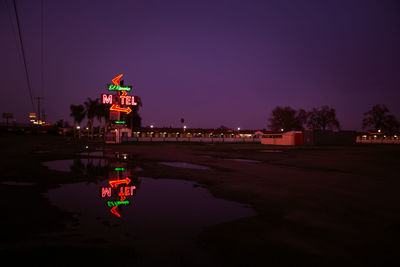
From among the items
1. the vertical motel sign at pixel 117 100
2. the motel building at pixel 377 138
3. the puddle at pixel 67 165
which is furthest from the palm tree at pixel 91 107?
the motel building at pixel 377 138

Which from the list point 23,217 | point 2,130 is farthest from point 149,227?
point 2,130

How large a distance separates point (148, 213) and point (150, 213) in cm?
5

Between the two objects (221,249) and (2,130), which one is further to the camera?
(2,130)

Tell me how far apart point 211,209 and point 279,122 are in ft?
329

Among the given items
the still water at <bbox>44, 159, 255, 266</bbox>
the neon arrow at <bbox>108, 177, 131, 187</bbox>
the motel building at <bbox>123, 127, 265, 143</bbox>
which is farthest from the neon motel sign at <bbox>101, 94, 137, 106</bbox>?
the still water at <bbox>44, 159, 255, 266</bbox>

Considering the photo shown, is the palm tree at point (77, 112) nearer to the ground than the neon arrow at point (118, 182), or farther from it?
farther from it

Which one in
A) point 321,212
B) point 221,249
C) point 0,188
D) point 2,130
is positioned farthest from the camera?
point 2,130

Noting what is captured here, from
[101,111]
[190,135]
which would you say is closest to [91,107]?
[101,111]

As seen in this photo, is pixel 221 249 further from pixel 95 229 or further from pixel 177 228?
pixel 95 229

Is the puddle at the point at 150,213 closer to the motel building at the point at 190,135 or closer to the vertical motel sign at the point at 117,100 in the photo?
the vertical motel sign at the point at 117,100

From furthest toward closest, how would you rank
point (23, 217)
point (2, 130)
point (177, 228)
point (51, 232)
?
point (2, 130), point (23, 217), point (177, 228), point (51, 232)

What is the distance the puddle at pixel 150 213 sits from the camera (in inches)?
180

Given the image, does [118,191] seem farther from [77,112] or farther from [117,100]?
[77,112]

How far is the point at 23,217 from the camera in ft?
19.5
